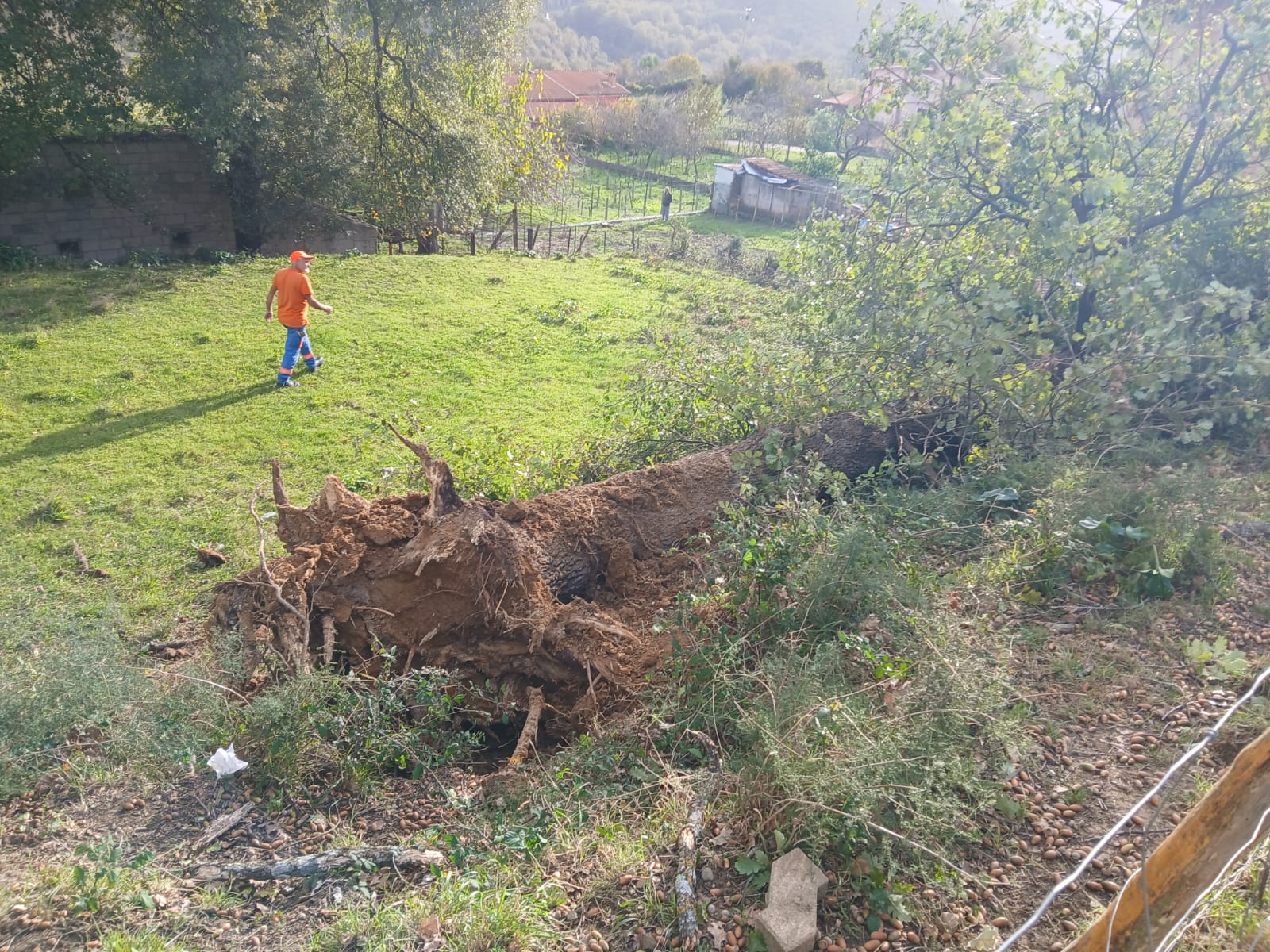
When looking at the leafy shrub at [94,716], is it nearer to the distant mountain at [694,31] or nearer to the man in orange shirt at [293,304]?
the man in orange shirt at [293,304]

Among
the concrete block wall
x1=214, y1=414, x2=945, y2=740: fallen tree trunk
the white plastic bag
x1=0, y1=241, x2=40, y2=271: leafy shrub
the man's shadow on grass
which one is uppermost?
the concrete block wall

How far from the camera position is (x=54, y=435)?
312 inches

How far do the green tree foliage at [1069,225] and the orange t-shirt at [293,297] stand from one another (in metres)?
6.08

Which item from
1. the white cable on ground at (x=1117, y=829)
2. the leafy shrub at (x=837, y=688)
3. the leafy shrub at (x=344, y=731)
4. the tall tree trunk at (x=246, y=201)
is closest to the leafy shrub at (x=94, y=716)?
the leafy shrub at (x=344, y=731)

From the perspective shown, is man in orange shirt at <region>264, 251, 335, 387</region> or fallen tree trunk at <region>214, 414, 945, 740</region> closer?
fallen tree trunk at <region>214, 414, 945, 740</region>

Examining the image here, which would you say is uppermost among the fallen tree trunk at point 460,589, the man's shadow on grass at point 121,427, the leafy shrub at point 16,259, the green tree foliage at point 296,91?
the green tree foliage at point 296,91

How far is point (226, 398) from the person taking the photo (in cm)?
899

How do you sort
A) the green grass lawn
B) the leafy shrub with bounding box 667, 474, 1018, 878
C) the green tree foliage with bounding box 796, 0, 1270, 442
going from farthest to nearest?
the green grass lawn, the green tree foliage with bounding box 796, 0, 1270, 442, the leafy shrub with bounding box 667, 474, 1018, 878

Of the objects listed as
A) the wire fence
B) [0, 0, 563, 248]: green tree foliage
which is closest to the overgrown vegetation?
[0, 0, 563, 248]: green tree foliage

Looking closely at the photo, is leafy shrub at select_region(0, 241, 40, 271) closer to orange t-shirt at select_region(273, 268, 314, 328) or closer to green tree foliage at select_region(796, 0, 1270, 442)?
orange t-shirt at select_region(273, 268, 314, 328)

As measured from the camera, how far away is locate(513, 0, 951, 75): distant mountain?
290 ft

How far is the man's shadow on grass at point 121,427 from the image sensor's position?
25.0 ft

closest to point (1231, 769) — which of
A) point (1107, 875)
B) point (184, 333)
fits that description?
point (1107, 875)

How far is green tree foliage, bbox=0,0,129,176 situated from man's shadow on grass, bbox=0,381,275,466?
20.7ft
